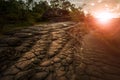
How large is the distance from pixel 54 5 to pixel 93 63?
19102mm

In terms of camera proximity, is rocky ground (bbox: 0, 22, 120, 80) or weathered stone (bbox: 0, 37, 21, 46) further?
weathered stone (bbox: 0, 37, 21, 46)

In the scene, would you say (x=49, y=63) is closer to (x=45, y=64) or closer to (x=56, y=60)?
(x=45, y=64)

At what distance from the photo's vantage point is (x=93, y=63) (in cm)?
491

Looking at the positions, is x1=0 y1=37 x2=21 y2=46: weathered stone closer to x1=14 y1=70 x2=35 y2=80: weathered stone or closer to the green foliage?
x1=14 y1=70 x2=35 y2=80: weathered stone

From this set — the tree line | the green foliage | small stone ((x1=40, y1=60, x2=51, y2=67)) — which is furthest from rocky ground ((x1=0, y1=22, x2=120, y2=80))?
the green foliage

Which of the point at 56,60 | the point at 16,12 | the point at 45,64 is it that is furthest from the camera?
the point at 16,12

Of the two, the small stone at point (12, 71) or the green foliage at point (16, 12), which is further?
the green foliage at point (16, 12)

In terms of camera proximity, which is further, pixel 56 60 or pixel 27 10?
pixel 27 10

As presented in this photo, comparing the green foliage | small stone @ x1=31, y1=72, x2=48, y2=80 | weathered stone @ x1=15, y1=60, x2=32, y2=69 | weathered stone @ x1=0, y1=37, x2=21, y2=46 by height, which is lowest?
small stone @ x1=31, y1=72, x2=48, y2=80

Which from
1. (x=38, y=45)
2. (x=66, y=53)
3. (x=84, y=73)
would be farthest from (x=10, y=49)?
(x=84, y=73)

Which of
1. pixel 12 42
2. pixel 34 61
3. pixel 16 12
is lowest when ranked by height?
pixel 34 61

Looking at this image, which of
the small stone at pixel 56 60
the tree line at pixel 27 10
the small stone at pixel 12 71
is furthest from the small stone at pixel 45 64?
the tree line at pixel 27 10

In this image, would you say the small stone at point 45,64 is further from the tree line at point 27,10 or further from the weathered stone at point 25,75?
the tree line at point 27,10

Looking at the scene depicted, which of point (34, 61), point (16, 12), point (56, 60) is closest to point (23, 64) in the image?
point (34, 61)
